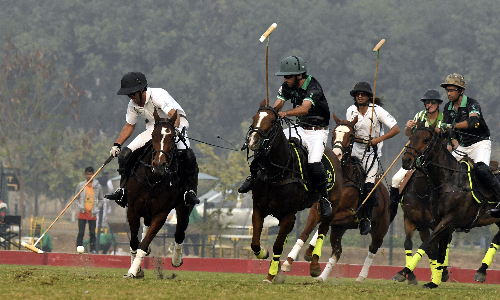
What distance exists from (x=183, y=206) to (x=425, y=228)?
4396 millimetres

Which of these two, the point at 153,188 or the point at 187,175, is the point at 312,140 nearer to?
the point at 187,175

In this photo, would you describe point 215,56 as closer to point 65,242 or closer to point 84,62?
point 84,62

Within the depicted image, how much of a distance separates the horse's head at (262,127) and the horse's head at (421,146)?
218cm

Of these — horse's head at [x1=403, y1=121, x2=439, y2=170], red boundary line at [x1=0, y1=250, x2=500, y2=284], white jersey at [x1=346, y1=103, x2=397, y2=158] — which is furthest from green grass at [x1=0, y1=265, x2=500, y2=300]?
red boundary line at [x1=0, y1=250, x2=500, y2=284]

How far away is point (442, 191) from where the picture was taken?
38.8 ft

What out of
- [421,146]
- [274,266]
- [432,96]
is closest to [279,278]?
[274,266]

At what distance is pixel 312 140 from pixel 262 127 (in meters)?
1.64

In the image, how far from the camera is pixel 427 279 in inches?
661

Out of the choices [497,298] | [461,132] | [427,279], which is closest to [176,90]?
[427,279]

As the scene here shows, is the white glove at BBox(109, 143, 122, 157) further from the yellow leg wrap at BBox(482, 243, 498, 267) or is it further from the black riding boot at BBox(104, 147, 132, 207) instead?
the yellow leg wrap at BBox(482, 243, 498, 267)

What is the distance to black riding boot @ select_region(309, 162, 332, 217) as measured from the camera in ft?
35.4

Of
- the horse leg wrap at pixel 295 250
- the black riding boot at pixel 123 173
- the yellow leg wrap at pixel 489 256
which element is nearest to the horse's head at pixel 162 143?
the black riding boot at pixel 123 173

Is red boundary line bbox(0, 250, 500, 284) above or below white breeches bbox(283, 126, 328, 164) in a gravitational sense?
below

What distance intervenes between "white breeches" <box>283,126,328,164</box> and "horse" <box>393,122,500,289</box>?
1.11 m
